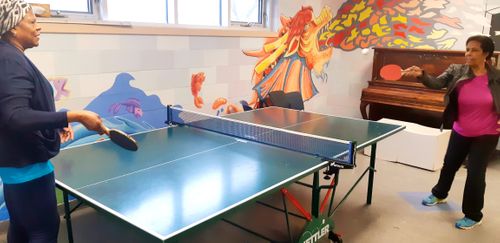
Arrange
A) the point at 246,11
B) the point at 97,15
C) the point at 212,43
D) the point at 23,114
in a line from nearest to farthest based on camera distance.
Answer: the point at 23,114, the point at 97,15, the point at 212,43, the point at 246,11

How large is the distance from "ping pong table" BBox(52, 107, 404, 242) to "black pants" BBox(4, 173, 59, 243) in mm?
128

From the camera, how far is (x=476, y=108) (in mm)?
2934

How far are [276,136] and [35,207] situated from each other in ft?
5.05

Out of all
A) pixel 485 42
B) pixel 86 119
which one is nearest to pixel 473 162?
pixel 485 42

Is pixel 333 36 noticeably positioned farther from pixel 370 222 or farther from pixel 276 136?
pixel 276 136

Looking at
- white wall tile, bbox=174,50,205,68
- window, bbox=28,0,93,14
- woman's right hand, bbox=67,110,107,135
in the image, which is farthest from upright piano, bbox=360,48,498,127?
woman's right hand, bbox=67,110,107,135

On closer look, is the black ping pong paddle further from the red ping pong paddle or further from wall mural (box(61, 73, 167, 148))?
the red ping pong paddle

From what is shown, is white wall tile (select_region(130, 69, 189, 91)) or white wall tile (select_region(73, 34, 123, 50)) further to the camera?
white wall tile (select_region(130, 69, 189, 91))

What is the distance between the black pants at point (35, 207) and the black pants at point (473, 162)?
9.23 feet

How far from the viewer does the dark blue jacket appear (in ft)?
4.58

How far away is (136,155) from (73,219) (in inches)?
47.8

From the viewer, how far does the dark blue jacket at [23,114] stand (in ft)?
4.58

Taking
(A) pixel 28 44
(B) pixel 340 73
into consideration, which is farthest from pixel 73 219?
(B) pixel 340 73

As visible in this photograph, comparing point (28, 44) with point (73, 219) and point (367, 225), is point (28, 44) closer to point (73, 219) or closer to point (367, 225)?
point (73, 219)
